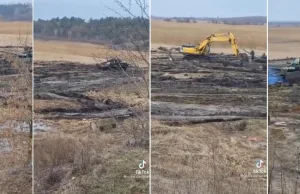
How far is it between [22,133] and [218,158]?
2.54m

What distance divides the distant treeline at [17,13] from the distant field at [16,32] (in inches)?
2.5

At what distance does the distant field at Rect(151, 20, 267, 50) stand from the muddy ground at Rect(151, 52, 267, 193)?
0.25 meters

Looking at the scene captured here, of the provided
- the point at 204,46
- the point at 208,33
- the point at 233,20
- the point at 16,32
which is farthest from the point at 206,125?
the point at 16,32

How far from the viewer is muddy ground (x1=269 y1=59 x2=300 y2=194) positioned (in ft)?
24.4

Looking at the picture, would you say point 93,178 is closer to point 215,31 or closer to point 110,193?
point 110,193

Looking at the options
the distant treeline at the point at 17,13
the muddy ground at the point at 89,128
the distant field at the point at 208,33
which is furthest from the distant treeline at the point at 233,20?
the distant treeline at the point at 17,13

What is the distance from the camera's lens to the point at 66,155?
7160 mm

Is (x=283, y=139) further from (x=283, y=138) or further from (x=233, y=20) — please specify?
(x=233, y=20)

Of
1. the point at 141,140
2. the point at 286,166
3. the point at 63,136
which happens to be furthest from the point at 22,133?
the point at 286,166

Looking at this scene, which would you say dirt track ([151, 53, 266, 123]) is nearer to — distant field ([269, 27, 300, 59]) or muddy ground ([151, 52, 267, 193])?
muddy ground ([151, 52, 267, 193])

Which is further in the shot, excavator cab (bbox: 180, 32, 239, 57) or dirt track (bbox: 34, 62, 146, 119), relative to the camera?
excavator cab (bbox: 180, 32, 239, 57)

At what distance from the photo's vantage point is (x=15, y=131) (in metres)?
7.04

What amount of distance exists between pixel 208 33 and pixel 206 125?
1215 millimetres

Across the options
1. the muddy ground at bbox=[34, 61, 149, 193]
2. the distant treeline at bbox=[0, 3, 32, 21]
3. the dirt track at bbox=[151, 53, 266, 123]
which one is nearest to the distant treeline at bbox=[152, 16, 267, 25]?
the dirt track at bbox=[151, 53, 266, 123]
